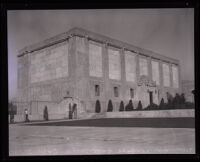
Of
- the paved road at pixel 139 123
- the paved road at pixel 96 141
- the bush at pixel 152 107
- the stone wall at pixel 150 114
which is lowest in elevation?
the paved road at pixel 96 141

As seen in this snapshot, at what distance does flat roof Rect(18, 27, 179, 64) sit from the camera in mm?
7311

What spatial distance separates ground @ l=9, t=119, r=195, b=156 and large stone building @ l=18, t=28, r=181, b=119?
1.73 feet

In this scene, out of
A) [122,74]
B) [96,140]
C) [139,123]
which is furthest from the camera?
[122,74]

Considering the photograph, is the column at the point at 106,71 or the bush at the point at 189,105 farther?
the column at the point at 106,71

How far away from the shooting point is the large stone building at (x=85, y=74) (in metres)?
7.32

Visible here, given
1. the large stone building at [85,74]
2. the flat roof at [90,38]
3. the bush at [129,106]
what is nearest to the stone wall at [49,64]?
the large stone building at [85,74]

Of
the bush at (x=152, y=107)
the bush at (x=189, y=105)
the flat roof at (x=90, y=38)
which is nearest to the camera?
the bush at (x=189, y=105)

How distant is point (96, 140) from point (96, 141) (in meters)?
0.02

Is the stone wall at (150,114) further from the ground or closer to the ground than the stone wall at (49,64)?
closer to the ground

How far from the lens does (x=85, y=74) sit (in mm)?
7434
